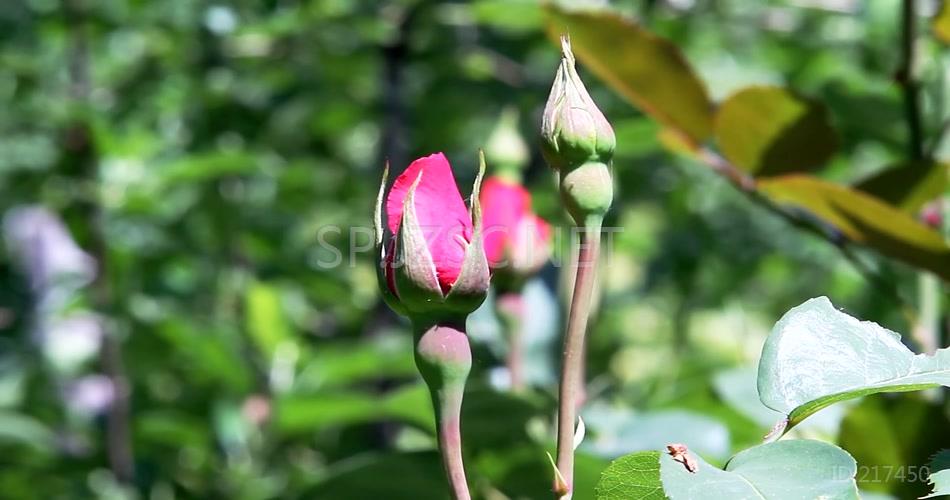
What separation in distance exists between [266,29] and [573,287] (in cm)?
94

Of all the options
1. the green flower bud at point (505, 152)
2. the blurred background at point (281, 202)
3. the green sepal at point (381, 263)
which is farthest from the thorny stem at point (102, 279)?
the green sepal at point (381, 263)

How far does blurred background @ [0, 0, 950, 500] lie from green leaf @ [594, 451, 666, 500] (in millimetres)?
575

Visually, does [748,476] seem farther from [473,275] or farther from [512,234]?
[512,234]

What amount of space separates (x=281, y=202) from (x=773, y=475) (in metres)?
1.45

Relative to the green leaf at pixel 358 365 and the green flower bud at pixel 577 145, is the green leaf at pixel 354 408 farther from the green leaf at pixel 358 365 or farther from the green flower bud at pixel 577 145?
the green flower bud at pixel 577 145

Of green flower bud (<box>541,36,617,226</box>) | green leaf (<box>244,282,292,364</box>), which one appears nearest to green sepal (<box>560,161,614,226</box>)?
green flower bud (<box>541,36,617,226</box>)

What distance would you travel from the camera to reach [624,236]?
1.46 m

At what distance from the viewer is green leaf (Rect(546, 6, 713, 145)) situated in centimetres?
76

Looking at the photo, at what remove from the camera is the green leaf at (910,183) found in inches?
28.9

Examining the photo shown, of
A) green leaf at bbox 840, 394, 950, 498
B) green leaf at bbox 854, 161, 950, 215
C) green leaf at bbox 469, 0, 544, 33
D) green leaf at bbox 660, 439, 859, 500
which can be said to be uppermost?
green leaf at bbox 469, 0, 544, 33

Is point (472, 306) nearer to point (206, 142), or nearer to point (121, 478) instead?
point (121, 478)

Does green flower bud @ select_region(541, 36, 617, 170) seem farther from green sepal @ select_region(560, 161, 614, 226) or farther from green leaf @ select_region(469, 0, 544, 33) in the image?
green leaf @ select_region(469, 0, 544, 33)

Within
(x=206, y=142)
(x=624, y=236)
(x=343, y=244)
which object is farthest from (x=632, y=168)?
(x=206, y=142)

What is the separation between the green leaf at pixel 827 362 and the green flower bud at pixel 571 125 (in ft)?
0.35
